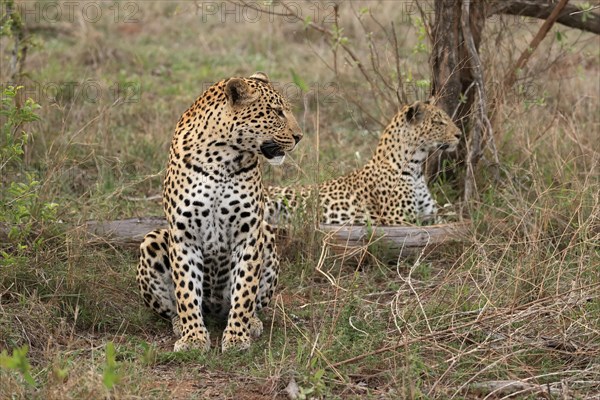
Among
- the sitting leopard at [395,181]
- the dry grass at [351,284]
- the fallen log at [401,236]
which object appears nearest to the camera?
the dry grass at [351,284]

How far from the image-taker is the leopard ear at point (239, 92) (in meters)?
6.87

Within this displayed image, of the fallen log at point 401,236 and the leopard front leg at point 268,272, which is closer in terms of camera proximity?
the leopard front leg at point 268,272

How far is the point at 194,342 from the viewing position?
6809mm

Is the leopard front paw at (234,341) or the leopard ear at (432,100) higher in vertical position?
the leopard ear at (432,100)

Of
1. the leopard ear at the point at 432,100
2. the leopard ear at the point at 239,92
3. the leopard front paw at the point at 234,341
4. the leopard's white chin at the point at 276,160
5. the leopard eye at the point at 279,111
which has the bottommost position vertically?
the leopard front paw at the point at 234,341

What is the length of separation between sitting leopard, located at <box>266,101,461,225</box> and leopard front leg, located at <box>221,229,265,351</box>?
2.46 metres

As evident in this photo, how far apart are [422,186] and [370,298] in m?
2.30

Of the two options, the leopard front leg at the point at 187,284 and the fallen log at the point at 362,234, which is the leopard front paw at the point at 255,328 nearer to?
the leopard front leg at the point at 187,284

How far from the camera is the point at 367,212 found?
978cm

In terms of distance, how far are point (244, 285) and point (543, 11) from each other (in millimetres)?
4641

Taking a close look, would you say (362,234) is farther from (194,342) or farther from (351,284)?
(194,342)

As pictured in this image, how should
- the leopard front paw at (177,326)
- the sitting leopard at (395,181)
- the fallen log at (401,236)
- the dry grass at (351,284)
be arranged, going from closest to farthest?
the dry grass at (351,284), the leopard front paw at (177,326), the fallen log at (401,236), the sitting leopard at (395,181)

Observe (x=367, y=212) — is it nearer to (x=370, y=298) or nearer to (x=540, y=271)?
(x=370, y=298)

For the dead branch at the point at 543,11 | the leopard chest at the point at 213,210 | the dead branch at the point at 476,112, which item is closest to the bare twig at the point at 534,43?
the dead branch at the point at 543,11
